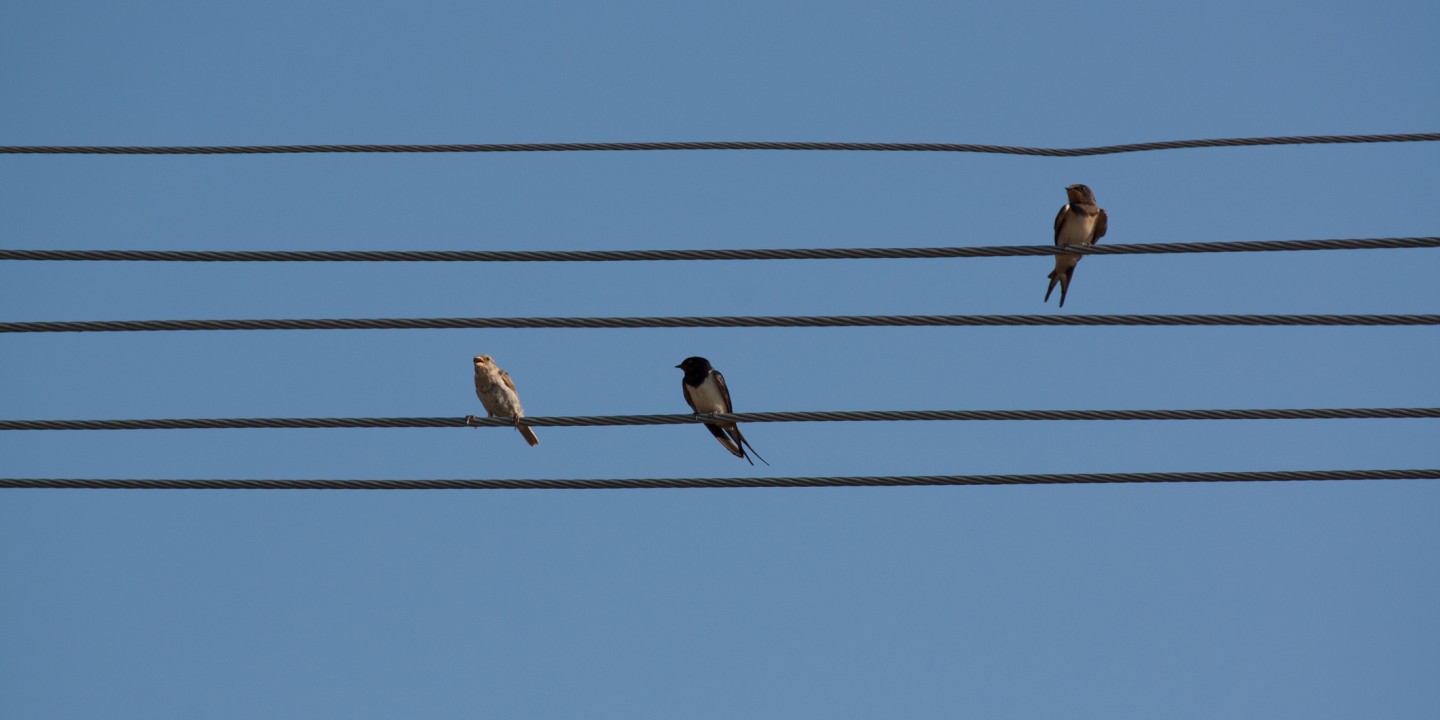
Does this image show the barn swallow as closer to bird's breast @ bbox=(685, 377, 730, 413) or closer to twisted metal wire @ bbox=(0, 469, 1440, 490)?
bird's breast @ bbox=(685, 377, 730, 413)

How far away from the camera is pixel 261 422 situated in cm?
657

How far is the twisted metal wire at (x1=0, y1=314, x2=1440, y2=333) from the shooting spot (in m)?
6.63

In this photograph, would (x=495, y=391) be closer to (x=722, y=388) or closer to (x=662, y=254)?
(x=722, y=388)

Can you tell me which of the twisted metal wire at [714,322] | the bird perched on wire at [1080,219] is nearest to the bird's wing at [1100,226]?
the bird perched on wire at [1080,219]

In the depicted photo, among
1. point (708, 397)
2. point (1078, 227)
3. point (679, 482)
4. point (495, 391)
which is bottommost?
point (679, 482)

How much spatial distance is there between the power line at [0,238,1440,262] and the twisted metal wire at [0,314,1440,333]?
0.27m

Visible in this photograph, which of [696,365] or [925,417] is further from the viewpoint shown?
[696,365]

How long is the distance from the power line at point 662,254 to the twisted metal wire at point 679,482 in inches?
36.2

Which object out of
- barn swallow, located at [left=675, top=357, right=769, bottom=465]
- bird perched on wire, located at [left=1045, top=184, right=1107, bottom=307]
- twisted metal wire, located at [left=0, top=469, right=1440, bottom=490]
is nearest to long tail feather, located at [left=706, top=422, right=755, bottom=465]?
barn swallow, located at [left=675, top=357, right=769, bottom=465]

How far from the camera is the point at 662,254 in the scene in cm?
673

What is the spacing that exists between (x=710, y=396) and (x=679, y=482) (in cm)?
482

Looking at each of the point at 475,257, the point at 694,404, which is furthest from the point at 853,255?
the point at 694,404

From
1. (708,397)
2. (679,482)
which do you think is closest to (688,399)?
(708,397)

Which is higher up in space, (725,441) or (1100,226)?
Answer: (1100,226)
